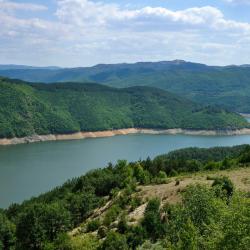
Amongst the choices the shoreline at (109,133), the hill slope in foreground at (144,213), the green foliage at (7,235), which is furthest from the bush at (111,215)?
the shoreline at (109,133)

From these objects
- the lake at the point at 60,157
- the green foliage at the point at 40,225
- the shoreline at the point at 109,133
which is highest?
the green foliage at the point at 40,225

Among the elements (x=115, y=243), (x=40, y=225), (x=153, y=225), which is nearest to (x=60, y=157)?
(x=40, y=225)

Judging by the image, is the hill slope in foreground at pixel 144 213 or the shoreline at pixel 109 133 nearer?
the hill slope in foreground at pixel 144 213

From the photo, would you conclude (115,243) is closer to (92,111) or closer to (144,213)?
(144,213)

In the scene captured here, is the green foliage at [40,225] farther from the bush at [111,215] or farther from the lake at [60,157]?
the lake at [60,157]

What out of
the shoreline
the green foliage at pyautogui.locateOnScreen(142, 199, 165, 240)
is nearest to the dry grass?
the green foliage at pyautogui.locateOnScreen(142, 199, 165, 240)

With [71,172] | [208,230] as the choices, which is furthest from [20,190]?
[208,230]

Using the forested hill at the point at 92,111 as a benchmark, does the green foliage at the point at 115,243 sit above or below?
above

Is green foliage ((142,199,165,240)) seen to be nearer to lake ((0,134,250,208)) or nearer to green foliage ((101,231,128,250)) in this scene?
green foliage ((101,231,128,250))
